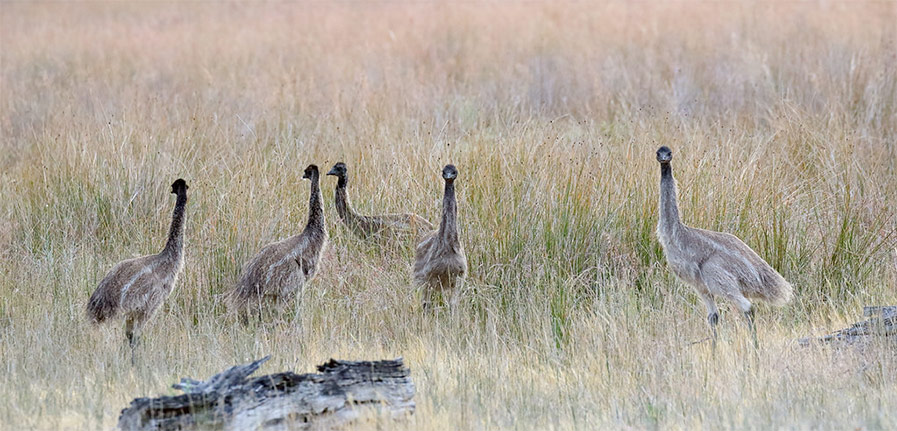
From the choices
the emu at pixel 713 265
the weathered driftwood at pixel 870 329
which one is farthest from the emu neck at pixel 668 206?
the weathered driftwood at pixel 870 329

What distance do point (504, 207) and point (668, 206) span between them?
1.63 m

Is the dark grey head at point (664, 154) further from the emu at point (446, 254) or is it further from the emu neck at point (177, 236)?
the emu neck at point (177, 236)

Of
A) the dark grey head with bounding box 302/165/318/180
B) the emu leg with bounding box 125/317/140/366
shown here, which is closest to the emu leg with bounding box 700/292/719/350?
the dark grey head with bounding box 302/165/318/180

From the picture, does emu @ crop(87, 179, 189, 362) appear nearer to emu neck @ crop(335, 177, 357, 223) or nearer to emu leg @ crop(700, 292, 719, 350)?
emu neck @ crop(335, 177, 357, 223)

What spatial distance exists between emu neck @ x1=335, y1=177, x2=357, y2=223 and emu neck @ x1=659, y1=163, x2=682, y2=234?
2891 mm

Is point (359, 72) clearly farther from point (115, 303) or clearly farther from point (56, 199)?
point (115, 303)

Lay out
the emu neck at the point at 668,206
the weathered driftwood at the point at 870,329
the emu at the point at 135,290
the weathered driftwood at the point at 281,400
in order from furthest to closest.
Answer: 1. the emu neck at the point at 668,206
2. the emu at the point at 135,290
3. the weathered driftwood at the point at 870,329
4. the weathered driftwood at the point at 281,400

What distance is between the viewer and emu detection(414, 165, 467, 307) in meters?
7.64

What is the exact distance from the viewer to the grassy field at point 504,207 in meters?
A: 6.27

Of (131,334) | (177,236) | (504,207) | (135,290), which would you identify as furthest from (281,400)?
(504,207)

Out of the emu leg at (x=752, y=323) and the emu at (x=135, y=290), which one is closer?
the emu leg at (x=752, y=323)

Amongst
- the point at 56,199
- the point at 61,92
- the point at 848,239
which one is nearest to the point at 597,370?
the point at 848,239

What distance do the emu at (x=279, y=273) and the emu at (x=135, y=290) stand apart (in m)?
0.53

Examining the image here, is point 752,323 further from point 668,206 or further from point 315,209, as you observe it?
point 315,209
